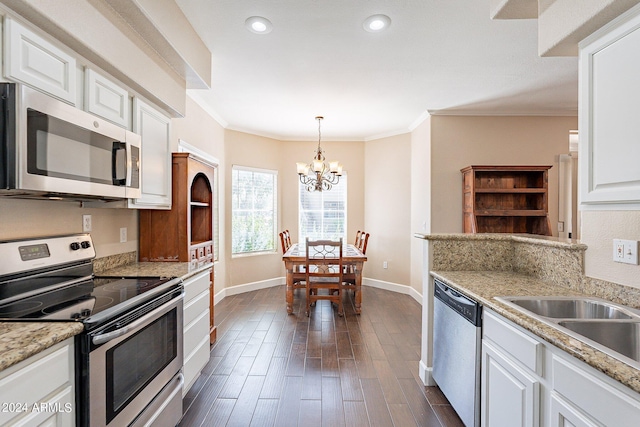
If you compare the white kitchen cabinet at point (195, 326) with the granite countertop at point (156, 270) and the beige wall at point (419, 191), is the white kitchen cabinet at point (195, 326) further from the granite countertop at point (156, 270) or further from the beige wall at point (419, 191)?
the beige wall at point (419, 191)

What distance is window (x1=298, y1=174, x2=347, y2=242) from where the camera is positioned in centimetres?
589

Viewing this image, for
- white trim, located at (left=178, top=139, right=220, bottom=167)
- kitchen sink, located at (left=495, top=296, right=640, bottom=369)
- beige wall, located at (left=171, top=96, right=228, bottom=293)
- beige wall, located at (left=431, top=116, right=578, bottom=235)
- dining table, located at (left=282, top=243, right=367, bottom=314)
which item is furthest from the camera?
beige wall, located at (left=431, top=116, right=578, bottom=235)

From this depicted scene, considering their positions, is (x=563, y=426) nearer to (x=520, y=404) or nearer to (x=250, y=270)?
(x=520, y=404)

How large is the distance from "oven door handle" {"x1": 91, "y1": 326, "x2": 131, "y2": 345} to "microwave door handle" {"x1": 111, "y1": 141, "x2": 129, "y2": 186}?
87cm

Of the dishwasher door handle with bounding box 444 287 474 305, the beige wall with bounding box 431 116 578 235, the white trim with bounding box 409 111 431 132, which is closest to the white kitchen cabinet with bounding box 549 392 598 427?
the dishwasher door handle with bounding box 444 287 474 305

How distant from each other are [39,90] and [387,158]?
4859mm

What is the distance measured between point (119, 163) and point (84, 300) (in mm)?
772

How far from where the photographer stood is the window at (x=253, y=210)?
517 cm

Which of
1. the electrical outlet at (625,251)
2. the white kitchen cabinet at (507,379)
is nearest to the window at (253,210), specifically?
the white kitchen cabinet at (507,379)

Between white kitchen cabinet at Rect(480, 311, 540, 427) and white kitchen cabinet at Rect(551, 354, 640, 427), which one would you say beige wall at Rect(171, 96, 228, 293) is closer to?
white kitchen cabinet at Rect(480, 311, 540, 427)

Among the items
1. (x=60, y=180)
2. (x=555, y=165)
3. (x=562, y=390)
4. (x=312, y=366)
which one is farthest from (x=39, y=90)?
(x=555, y=165)

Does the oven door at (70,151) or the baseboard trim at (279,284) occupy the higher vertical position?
the oven door at (70,151)

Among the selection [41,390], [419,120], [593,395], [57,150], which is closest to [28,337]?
[41,390]

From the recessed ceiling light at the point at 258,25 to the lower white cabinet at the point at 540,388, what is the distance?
2416 millimetres
